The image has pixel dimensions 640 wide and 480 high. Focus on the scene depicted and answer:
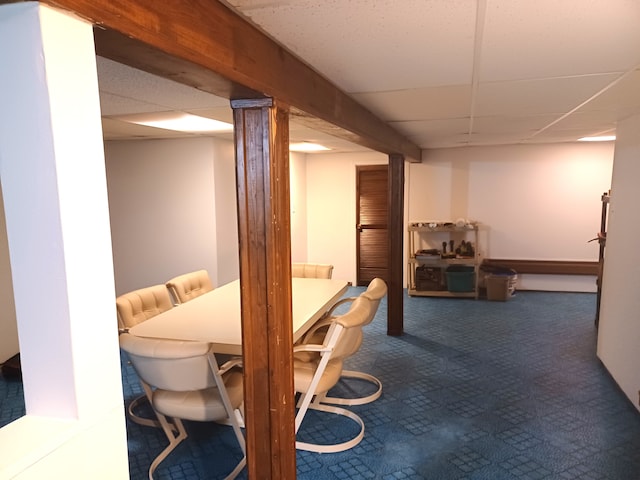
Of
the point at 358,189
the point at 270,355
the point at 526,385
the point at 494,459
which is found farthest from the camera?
the point at 358,189

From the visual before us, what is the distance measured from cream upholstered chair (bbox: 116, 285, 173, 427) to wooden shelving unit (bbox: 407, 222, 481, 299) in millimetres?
3879

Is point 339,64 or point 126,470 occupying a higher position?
point 339,64

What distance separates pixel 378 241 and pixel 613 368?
379 cm

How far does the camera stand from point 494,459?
258cm

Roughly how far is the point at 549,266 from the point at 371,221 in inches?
101

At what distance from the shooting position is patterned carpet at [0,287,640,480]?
8.23 ft

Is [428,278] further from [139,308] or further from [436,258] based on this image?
[139,308]

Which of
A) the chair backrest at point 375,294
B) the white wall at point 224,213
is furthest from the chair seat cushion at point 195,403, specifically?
the white wall at point 224,213

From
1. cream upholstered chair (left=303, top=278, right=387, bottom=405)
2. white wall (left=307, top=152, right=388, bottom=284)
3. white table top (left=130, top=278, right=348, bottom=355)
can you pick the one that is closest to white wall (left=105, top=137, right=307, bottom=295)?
white table top (left=130, top=278, right=348, bottom=355)

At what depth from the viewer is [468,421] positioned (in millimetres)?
2994

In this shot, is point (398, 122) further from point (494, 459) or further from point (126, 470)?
point (126, 470)

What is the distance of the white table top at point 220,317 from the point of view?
2.55m

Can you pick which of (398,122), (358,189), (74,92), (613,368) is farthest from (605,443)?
(358,189)

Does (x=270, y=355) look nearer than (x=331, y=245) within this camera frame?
Yes
